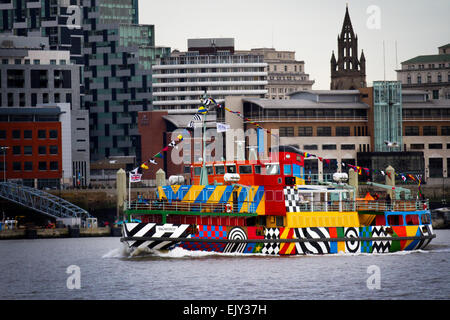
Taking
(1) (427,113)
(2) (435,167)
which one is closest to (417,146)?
(2) (435,167)

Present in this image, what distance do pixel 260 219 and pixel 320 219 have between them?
3942mm

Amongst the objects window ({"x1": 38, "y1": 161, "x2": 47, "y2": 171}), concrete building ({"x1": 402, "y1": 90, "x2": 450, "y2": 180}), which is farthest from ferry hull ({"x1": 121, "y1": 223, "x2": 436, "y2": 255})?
concrete building ({"x1": 402, "y1": 90, "x2": 450, "y2": 180})

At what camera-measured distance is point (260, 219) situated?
210 ft

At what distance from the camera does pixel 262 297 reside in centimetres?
4688

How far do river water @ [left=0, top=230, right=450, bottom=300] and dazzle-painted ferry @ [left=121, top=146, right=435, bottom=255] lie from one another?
96 cm

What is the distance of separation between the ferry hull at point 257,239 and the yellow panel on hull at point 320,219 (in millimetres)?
336

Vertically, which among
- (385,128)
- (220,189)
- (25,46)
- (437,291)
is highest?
(25,46)

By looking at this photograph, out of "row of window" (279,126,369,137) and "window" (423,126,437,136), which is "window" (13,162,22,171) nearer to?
"row of window" (279,126,369,137)

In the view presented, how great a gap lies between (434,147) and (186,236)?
91555mm

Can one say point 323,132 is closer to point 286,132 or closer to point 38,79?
point 286,132

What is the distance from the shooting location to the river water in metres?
48.5

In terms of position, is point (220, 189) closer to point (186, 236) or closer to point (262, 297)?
point (186, 236)
